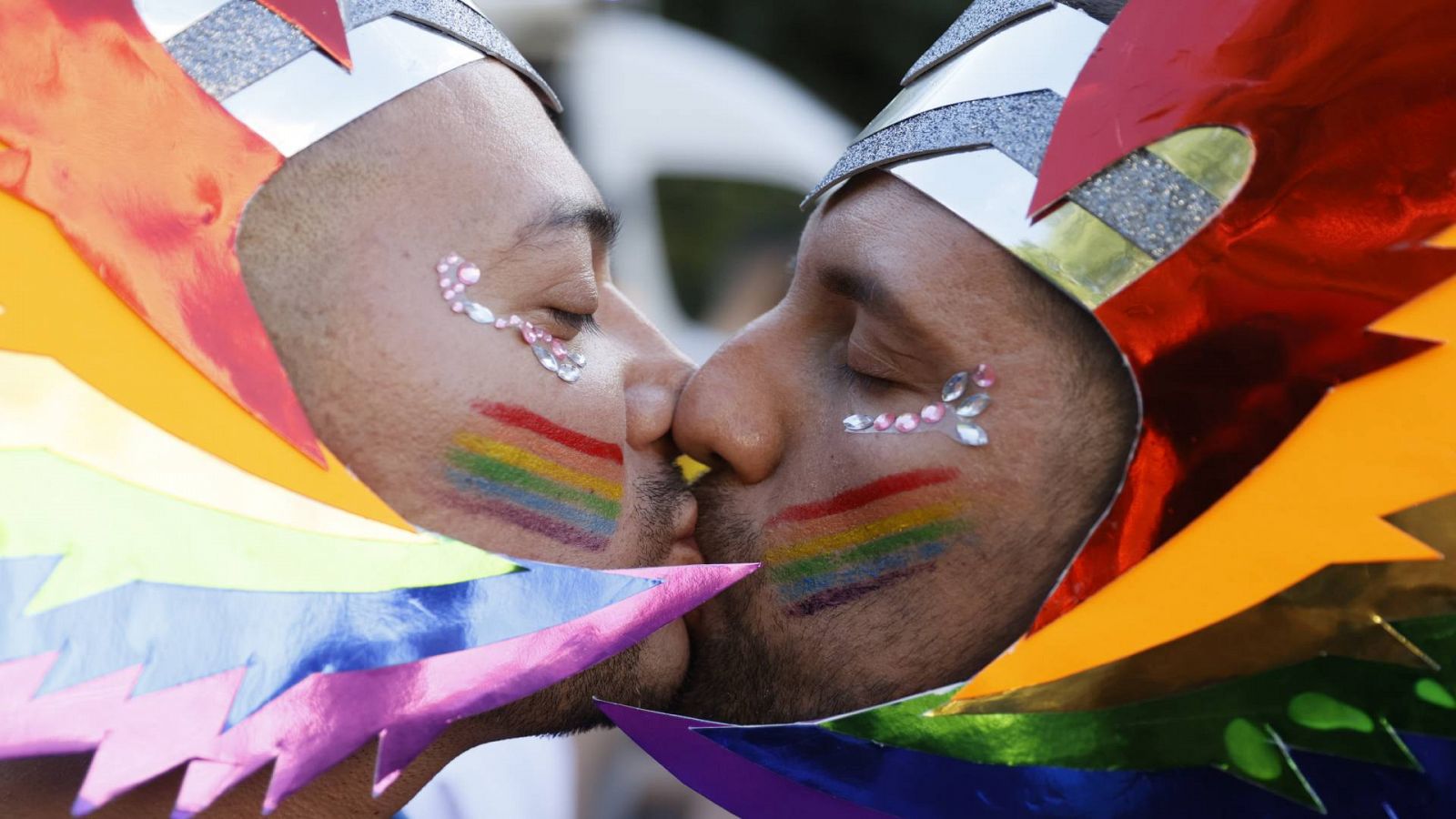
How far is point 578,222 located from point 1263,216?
980 mm

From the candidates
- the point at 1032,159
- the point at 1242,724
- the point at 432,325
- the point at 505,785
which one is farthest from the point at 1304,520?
the point at 505,785

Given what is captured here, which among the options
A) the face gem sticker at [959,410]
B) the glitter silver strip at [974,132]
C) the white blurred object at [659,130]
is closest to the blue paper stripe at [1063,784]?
the face gem sticker at [959,410]

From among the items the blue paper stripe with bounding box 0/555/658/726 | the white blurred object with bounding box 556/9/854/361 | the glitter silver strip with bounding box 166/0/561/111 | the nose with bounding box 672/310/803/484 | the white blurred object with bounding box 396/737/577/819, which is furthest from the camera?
the white blurred object with bounding box 556/9/854/361

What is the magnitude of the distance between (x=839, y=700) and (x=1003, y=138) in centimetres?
87

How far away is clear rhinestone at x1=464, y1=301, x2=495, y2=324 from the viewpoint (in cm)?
200

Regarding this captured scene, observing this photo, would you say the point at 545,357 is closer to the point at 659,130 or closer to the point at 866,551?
the point at 866,551

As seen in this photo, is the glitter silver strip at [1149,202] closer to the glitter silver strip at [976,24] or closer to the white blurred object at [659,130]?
the glitter silver strip at [976,24]

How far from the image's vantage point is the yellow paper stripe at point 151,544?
156cm

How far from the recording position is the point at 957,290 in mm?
2014

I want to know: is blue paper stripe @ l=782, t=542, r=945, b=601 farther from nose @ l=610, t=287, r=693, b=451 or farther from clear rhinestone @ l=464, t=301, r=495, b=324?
clear rhinestone @ l=464, t=301, r=495, b=324

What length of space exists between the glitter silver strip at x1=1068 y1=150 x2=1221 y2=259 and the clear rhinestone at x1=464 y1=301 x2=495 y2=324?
847 millimetres

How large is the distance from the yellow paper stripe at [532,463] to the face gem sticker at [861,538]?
0.29 m

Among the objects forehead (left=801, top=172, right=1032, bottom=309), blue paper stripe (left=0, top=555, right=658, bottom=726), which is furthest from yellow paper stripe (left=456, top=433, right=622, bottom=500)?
forehead (left=801, top=172, right=1032, bottom=309)

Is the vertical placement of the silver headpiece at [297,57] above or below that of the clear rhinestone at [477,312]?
above
